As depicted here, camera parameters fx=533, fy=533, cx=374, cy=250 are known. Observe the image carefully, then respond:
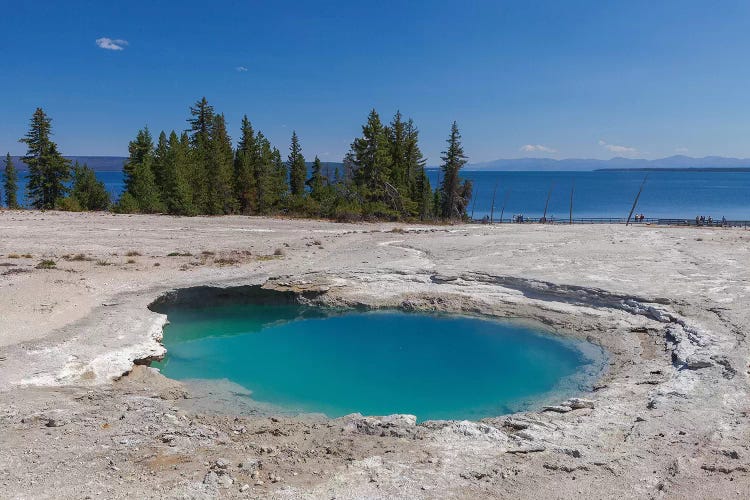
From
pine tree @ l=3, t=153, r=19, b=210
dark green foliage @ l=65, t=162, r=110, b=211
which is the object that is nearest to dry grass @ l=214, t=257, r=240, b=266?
dark green foliage @ l=65, t=162, r=110, b=211

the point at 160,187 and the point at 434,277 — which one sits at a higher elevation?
the point at 160,187

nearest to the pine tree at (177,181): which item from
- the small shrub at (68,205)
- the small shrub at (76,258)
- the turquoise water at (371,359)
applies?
the small shrub at (68,205)

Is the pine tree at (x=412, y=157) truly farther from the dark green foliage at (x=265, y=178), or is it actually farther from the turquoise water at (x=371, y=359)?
the turquoise water at (x=371, y=359)

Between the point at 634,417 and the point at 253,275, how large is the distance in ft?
48.7

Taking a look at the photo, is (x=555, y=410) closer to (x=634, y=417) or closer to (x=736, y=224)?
(x=634, y=417)

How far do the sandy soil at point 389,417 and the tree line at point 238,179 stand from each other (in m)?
21.5

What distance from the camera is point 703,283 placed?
1772 centimetres

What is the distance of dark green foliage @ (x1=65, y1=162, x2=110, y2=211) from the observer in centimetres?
5581

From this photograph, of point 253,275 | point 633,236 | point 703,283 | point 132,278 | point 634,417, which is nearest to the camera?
point 634,417

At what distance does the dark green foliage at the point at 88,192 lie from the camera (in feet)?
183

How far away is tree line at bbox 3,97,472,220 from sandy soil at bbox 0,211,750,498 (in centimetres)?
2147

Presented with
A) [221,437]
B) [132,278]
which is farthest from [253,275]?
[221,437]

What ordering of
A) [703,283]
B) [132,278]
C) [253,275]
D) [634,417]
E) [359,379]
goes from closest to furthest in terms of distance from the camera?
[634,417], [359,379], [703,283], [132,278], [253,275]

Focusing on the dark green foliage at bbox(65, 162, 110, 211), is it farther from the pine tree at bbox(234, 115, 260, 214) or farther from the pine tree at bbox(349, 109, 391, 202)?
→ the pine tree at bbox(349, 109, 391, 202)
